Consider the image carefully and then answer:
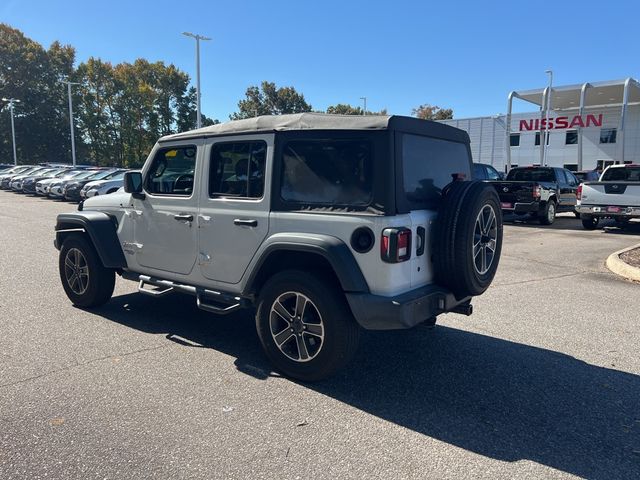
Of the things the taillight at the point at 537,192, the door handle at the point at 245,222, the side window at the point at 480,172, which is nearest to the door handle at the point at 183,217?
the door handle at the point at 245,222

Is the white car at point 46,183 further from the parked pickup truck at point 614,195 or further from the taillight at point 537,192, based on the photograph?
the parked pickup truck at point 614,195

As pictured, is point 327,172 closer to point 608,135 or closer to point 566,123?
point 566,123

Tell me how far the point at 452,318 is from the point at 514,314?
0.79m

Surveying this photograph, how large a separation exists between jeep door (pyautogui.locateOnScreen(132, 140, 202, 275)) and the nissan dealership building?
29.3m

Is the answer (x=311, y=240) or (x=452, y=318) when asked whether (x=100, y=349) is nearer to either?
(x=311, y=240)

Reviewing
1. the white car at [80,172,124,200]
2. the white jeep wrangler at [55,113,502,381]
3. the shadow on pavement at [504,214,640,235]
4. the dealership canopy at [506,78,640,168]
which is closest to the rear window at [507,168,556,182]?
the shadow on pavement at [504,214,640,235]

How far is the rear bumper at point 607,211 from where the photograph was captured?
12.4m

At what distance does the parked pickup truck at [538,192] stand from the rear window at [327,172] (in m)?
11.0

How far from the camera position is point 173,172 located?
480 cm

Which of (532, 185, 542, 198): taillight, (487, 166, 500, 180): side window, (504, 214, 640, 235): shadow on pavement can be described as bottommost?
(504, 214, 640, 235): shadow on pavement

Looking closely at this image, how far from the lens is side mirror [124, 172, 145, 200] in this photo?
493 cm

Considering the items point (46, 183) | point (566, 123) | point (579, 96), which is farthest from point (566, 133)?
point (46, 183)

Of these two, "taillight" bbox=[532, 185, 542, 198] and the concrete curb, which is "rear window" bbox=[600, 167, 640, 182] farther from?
the concrete curb

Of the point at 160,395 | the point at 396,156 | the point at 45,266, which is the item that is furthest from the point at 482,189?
the point at 45,266
